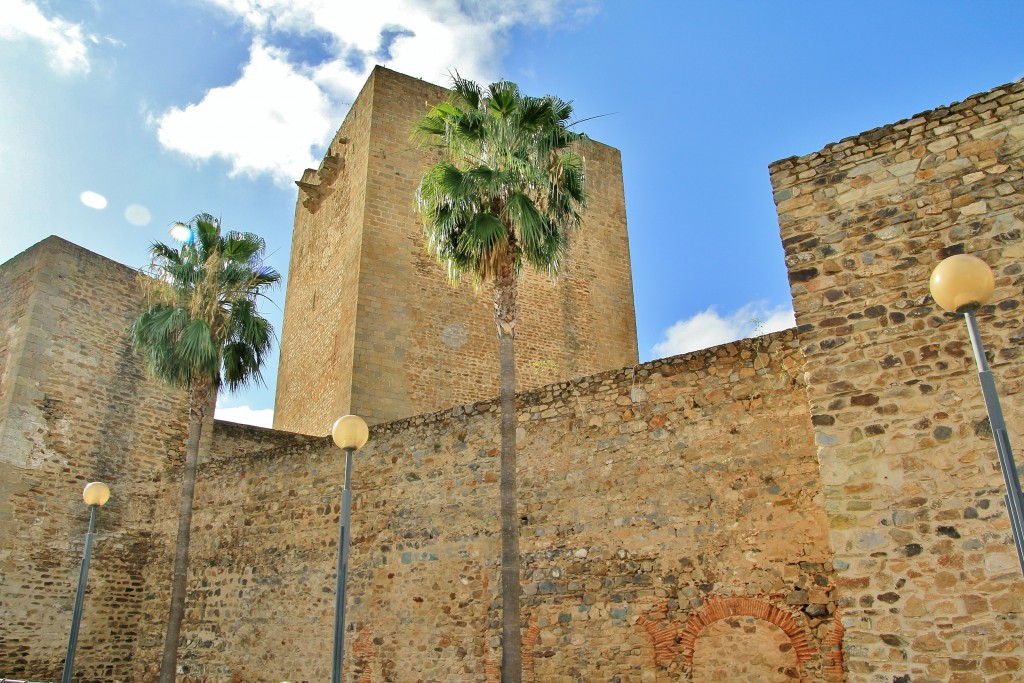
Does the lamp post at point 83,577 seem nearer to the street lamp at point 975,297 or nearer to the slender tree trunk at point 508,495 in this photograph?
the slender tree trunk at point 508,495

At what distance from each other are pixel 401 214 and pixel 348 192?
1.75 metres

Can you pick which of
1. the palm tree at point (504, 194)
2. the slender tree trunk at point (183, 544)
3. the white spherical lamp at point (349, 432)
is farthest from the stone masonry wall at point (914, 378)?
the slender tree trunk at point (183, 544)

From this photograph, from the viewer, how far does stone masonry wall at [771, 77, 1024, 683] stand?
5250mm

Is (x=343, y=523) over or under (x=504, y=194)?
under

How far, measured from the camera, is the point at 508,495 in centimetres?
830

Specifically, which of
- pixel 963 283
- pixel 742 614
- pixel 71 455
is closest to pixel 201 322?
pixel 71 455

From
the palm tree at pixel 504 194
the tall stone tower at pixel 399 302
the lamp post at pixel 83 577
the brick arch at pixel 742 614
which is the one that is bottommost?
the brick arch at pixel 742 614

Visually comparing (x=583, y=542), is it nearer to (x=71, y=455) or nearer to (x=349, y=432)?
(x=349, y=432)

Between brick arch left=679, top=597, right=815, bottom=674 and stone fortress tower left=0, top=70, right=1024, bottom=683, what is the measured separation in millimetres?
23

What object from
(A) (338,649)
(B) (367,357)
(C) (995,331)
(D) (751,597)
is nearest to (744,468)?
(D) (751,597)

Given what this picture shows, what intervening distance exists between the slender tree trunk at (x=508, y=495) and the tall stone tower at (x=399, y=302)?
7.38 m

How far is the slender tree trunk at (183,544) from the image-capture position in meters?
11.2

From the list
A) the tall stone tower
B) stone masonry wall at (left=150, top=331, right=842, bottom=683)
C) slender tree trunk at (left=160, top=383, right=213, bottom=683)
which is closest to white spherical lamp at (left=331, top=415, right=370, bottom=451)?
stone masonry wall at (left=150, top=331, right=842, bottom=683)

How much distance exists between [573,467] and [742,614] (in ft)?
8.30
